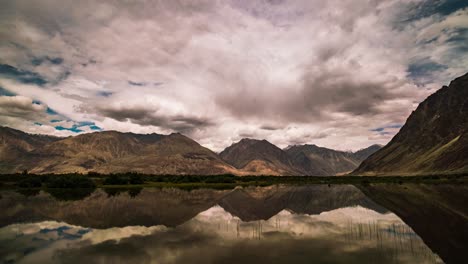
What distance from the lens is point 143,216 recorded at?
2050 inches

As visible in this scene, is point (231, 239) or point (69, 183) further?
point (69, 183)

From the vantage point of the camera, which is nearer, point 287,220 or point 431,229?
point 431,229

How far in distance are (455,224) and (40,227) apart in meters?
57.7

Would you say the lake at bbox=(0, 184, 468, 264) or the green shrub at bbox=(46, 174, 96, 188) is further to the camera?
the green shrub at bbox=(46, 174, 96, 188)

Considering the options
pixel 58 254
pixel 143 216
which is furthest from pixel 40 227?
pixel 58 254

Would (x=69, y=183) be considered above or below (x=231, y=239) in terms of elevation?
above

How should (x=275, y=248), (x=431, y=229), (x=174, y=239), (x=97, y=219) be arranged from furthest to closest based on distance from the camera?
(x=97, y=219)
(x=431, y=229)
(x=174, y=239)
(x=275, y=248)

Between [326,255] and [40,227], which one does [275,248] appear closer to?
[326,255]

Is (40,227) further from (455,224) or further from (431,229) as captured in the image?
(455,224)

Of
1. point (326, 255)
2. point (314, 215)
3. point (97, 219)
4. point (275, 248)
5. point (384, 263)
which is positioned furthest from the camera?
point (314, 215)

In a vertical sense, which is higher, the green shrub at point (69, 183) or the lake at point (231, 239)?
the green shrub at point (69, 183)

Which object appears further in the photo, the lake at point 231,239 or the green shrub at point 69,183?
the green shrub at point 69,183

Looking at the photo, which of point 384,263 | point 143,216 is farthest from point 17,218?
point 384,263

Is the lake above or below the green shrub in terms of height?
below
